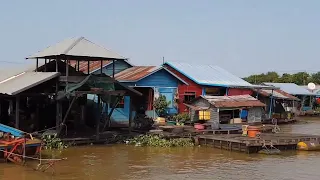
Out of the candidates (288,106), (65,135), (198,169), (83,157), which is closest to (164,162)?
(198,169)

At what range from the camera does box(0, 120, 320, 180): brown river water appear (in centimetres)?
1366

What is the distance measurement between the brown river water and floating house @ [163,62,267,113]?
10163mm

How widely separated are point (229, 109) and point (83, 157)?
12482 mm

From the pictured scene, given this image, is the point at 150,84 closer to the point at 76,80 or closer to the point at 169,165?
the point at 76,80

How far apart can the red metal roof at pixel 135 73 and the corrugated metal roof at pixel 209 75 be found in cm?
295


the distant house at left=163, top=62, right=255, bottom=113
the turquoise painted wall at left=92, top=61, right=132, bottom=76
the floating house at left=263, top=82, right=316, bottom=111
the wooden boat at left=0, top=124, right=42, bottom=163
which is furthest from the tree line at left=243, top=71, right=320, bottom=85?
the wooden boat at left=0, top=124, right=42, bottom=163

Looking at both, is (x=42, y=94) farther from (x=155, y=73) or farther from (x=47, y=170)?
(x=155, y=73)

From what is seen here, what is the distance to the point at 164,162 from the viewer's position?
16.3 metres

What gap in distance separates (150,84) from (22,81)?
33.0 feet

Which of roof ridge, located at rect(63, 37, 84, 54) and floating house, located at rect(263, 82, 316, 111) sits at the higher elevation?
roof ridge, located at rect(63, 37, 84, 54)

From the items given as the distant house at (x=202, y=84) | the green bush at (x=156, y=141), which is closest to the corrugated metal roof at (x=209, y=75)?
the distant house at (x=202, y=84)

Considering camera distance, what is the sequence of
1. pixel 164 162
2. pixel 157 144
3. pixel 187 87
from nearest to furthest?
pixel 164 162
pixel 157 144
pixel 187 87

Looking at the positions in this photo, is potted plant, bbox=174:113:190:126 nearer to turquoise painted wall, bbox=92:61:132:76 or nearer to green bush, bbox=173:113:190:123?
green bush, bbox=173:113:190:123

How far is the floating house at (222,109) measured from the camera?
25797mm
